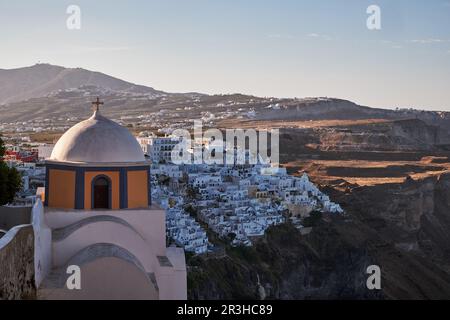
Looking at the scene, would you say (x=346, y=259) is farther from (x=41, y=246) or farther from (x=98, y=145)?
(x=41, y=246)

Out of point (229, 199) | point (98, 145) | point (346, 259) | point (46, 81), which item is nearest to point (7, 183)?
point (98, 145)

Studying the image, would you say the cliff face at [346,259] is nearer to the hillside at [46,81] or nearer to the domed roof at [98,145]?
the domed roof at [98,145]

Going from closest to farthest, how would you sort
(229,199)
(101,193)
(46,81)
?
(101,193) → (229,199) → (46,81)

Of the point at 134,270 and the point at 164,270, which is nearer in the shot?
the point at 134,270

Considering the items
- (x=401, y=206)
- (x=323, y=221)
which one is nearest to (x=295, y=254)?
(x=323, y=221)

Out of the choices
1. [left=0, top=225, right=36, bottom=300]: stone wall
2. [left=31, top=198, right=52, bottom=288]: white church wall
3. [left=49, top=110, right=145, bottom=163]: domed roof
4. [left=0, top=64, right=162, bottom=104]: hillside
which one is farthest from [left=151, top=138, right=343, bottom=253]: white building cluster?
[left=0, top=64, right=162, bottom=104]: hillside

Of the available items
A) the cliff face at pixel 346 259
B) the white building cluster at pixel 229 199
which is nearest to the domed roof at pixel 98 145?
the cliff face at pixel 346 259
